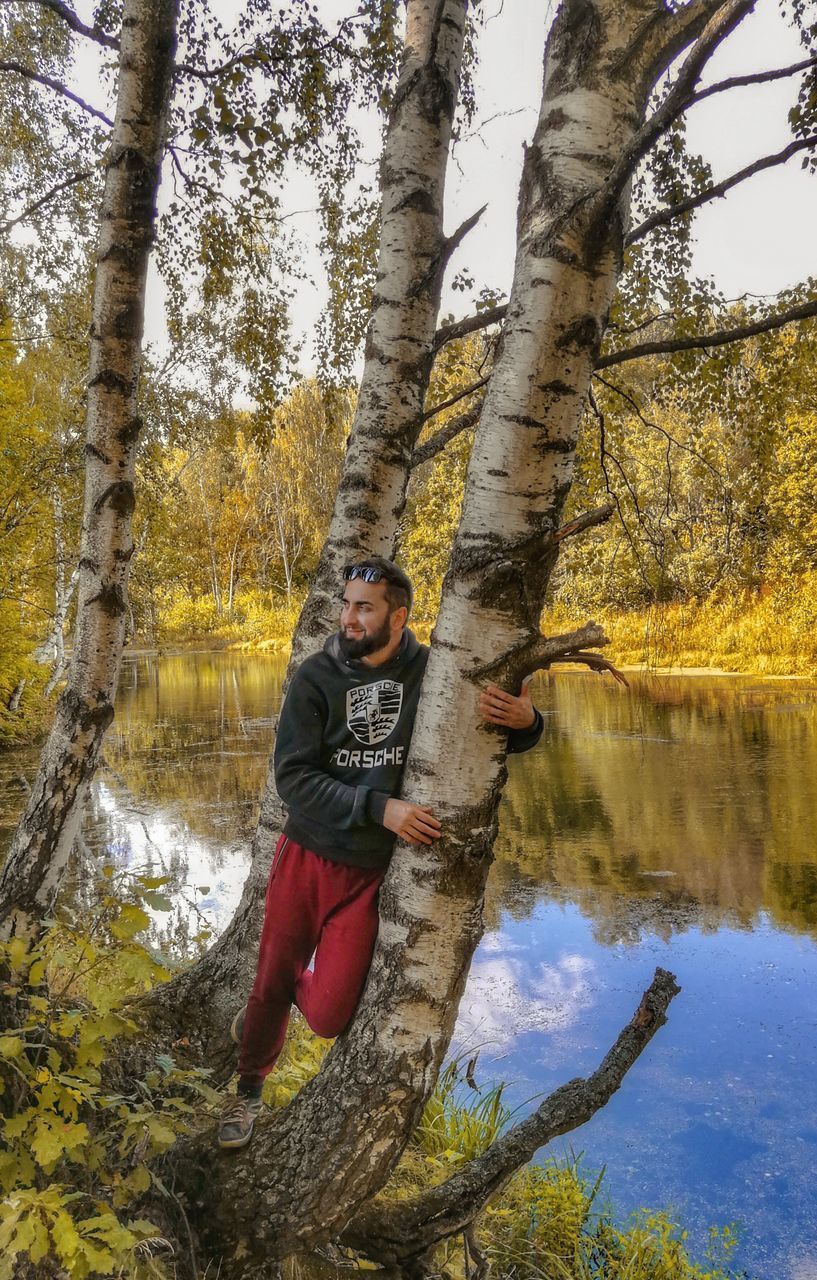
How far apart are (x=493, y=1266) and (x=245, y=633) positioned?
3311 cm

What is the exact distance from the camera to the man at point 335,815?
1.95 metres

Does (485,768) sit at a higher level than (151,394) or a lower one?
lower

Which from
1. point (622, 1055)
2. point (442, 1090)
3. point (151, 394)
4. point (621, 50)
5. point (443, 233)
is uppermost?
point (151, 394)

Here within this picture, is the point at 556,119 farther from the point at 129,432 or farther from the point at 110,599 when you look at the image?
the point at 110,599

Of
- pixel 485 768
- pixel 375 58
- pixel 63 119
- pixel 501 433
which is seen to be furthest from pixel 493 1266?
pixel 63 119

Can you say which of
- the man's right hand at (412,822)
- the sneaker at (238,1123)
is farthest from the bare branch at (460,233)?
the sneaker at (238,1123)

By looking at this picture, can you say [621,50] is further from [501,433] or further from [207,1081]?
[207,1081]

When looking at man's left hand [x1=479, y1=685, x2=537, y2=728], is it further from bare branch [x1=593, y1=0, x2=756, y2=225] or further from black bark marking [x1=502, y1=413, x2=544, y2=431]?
bare branch [x1=593, y1=0, x2=756, y2=225]

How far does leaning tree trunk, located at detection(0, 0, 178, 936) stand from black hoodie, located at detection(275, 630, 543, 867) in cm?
115

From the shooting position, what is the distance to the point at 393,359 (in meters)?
3.02

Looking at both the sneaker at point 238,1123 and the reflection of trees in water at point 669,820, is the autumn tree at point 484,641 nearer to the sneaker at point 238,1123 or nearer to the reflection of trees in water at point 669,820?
the sneaker at point 238,1123

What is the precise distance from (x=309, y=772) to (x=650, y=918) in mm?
4929

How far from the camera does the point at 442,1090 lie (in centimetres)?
400

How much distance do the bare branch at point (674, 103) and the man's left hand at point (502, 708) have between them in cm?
98
